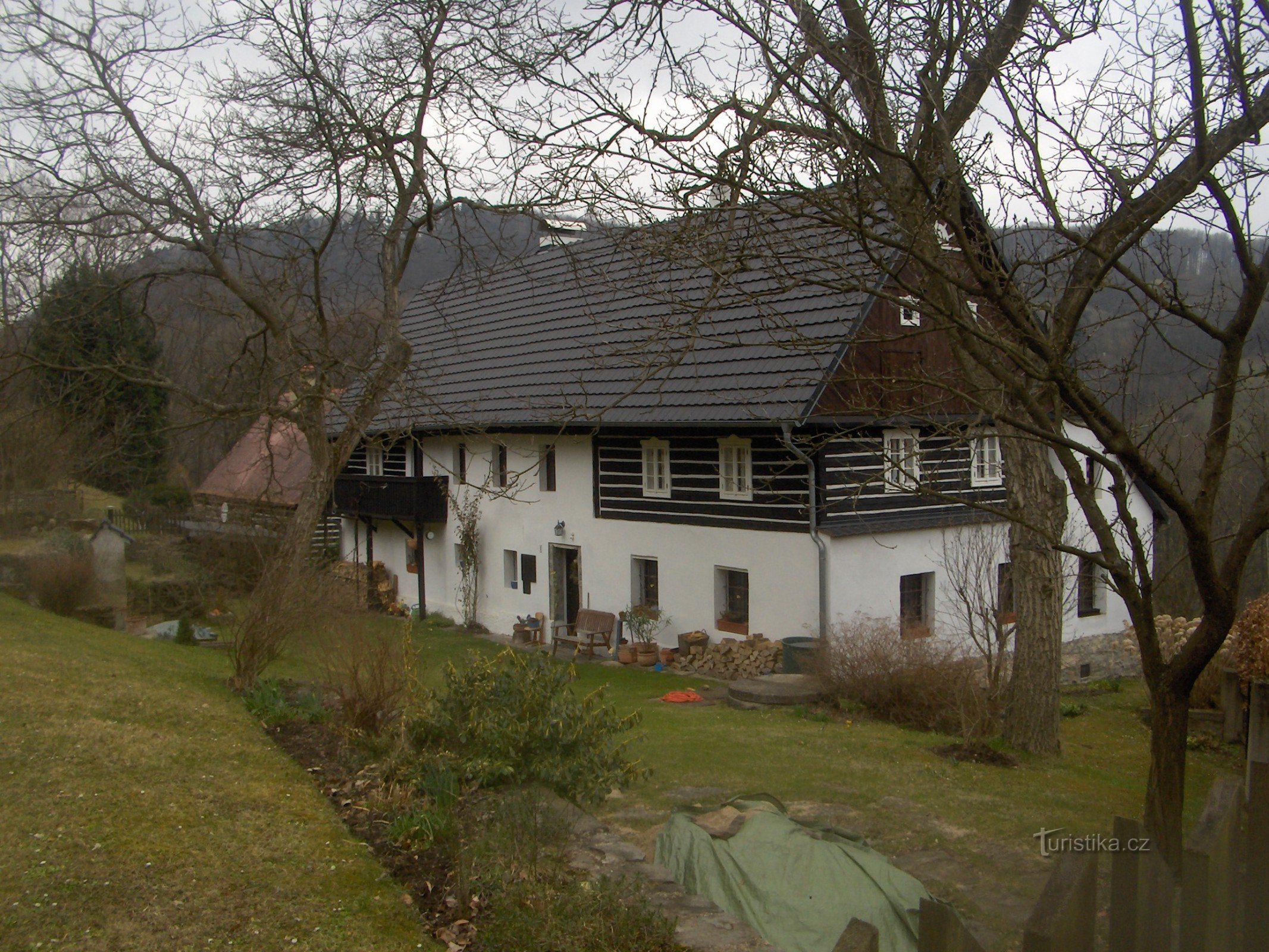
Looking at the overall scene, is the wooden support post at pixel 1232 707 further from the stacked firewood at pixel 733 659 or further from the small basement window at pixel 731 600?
the small basement window at pixel 731 600

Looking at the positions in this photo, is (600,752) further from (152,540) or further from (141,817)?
(152,540)

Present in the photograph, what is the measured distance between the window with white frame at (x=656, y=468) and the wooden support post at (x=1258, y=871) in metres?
15.6

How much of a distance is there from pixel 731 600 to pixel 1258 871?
583 inches

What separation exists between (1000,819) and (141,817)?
19.8 feet

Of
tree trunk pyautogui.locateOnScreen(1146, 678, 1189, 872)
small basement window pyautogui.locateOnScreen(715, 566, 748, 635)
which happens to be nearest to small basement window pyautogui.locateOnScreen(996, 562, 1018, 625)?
small basement window pyautogui.locateOnScreen(715, 566, 748, 635)

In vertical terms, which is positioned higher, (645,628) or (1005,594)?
(1005,594)

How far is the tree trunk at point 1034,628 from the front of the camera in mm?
10008

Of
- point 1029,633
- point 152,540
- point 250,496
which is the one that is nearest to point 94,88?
point 1029,633

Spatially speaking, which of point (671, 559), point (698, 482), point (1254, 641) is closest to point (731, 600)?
point (671, 559)

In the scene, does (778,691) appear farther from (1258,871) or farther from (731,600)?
(1258,871)

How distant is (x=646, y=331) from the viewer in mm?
13141

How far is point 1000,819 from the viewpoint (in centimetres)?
777

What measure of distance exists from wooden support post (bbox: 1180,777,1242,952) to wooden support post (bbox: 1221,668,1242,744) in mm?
10923

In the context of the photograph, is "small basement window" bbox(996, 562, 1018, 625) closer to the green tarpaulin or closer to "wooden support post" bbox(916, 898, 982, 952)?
the green tarpaulin
